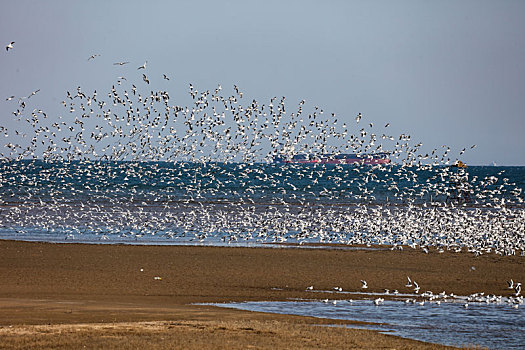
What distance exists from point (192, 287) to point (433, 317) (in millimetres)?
8131

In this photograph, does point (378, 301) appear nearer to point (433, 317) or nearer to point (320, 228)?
point (433, 317)

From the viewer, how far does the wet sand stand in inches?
667

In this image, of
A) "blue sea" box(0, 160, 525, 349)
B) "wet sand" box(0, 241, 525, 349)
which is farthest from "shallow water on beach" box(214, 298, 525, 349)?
"wet sand" box(0, 241, 525, 349)

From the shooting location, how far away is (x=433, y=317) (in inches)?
837

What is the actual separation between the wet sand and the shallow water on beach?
3.46 ft

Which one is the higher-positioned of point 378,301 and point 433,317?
point 378,301

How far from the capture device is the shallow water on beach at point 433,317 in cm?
1867

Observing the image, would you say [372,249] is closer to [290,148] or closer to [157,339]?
[290,148]

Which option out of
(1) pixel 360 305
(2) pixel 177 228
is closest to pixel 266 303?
(1) pixel 360 305

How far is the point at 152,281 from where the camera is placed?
27.2m

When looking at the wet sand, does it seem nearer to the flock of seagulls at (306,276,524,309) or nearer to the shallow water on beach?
the flock of seagulls at (306,276,524,309)

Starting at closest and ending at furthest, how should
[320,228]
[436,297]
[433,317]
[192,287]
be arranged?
[433,317] < [436,297] < [192,287] < [320,228]

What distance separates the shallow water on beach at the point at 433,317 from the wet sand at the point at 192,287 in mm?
1055

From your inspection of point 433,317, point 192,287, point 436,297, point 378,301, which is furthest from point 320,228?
point 433,317
